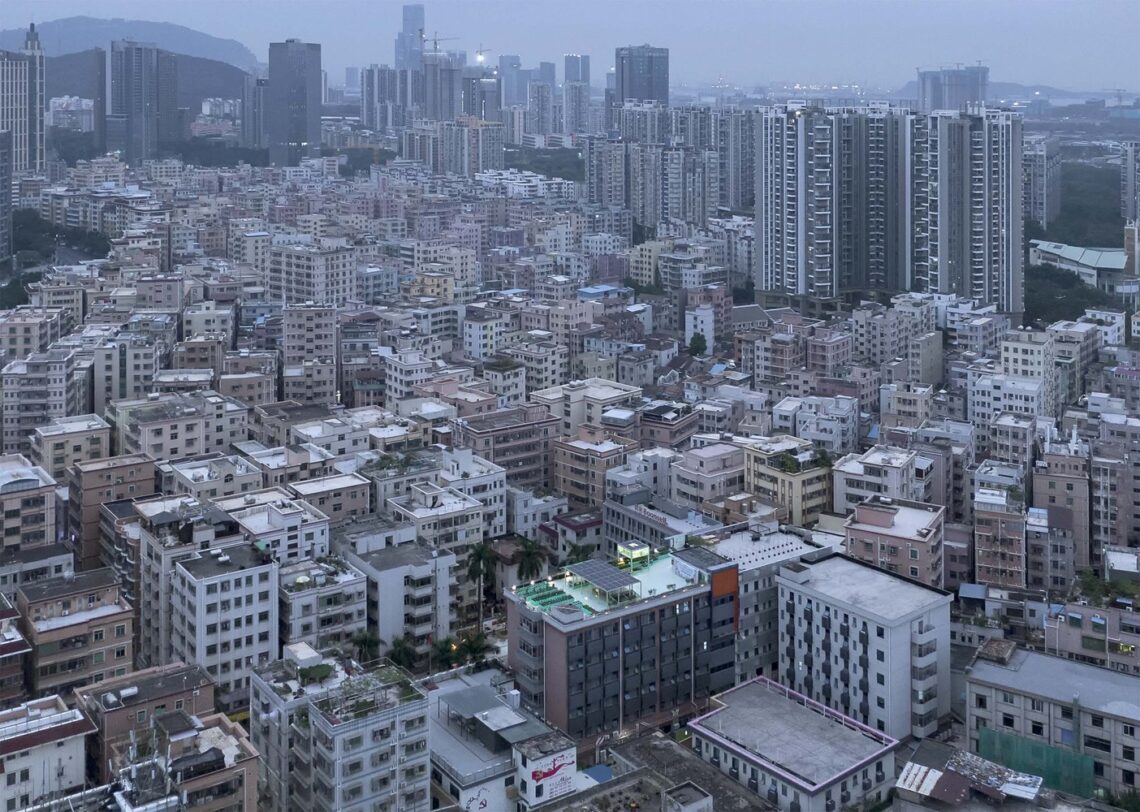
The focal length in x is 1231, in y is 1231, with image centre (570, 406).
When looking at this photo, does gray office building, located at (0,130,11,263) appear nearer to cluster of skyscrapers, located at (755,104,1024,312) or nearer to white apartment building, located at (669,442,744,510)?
cluster of skyscrapers, located at (755,104,1024,312)

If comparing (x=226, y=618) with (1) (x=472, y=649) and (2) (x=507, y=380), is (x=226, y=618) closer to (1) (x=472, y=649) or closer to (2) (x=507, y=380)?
(1) (x=472, y=649)

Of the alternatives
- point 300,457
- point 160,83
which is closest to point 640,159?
point 160,83

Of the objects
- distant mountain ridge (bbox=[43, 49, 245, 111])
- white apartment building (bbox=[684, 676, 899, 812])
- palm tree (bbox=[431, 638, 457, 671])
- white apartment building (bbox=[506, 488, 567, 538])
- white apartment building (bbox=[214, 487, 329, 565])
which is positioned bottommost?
white apartment building (bbox=[684, 676, 899, 812])

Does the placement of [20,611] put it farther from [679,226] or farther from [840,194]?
[679,226]

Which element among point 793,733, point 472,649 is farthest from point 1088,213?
point 793,733

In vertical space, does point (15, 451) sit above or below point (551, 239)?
below

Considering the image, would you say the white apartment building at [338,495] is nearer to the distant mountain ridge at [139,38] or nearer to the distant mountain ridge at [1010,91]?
the distant mountain ridge at [1010,91]

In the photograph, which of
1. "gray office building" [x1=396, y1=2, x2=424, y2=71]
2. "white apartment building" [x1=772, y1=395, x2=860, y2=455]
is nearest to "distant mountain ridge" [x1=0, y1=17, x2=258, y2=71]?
"gray office building" [x1=396, y1=2, x2=424, y2=71]
